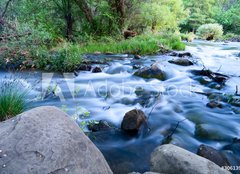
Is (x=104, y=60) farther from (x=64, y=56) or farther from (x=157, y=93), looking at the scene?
(x=157, y=93)

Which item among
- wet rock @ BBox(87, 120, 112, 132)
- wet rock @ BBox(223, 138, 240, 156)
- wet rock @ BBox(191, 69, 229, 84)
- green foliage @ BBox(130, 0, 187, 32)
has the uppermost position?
green foliage @ BBox(130, 0, 187, 32)

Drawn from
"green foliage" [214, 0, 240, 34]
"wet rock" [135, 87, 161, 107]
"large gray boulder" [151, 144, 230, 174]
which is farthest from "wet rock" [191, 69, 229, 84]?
"green foliage" [214, 0, 240, 34]

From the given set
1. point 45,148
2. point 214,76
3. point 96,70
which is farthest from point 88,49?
point 45,148

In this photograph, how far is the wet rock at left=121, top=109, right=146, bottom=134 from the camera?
165 inches

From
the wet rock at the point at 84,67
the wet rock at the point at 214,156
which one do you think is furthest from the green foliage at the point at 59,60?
the wet rock at the point at 214,156

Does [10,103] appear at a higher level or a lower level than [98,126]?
higher

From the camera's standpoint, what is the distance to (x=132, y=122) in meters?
4.23

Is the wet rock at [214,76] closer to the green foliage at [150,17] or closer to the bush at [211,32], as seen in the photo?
the green foliage at [150,17]

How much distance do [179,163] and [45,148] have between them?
1.36m

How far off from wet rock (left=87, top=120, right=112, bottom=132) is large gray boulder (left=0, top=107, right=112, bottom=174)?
5.29ft

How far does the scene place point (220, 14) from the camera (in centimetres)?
3656

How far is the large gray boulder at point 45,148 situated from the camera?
2.12 metres

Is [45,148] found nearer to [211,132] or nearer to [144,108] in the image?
[211,132]

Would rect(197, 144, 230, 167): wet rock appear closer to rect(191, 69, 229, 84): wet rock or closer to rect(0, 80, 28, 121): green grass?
rect(0, 80, 28, 121): green grass
